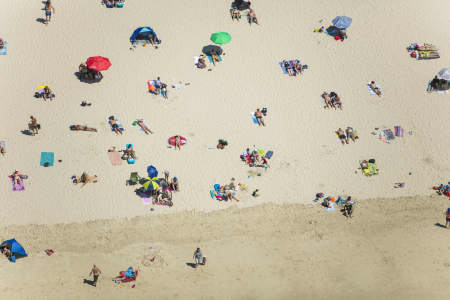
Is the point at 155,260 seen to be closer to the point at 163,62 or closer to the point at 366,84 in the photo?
the point at 163,62

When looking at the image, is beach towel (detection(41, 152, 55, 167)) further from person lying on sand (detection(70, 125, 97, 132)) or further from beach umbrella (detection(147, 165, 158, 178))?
beach umbrella (detection(147, 165, 158, 178))

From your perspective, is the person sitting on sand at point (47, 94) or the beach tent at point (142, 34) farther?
the beach tent at point (142, 34)

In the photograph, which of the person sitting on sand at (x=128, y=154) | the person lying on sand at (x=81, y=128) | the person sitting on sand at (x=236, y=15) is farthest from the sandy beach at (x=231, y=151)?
the person sitting on sand at (x=128, y=154)

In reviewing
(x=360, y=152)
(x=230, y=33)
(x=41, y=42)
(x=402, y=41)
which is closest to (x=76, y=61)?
(x=41, y=42)

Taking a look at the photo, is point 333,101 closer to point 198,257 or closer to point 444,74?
point 444,74

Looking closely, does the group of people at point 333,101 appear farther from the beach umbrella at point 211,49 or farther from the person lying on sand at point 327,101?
the beach umbrella at point 211,49
